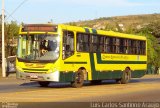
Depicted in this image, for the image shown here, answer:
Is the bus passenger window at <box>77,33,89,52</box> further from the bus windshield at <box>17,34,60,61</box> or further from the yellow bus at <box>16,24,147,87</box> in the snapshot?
the bus windshield at <box>17,34,60,61</box>

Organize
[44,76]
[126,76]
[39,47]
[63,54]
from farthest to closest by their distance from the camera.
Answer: [126,76]
[63,54]
[39,47]
[44,76]

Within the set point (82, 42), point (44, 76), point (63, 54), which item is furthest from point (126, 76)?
point (44, 76)

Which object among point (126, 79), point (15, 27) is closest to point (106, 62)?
point (126, 79)

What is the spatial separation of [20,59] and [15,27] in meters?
36.9

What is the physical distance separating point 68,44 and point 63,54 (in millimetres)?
650

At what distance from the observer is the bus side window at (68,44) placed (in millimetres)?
26734

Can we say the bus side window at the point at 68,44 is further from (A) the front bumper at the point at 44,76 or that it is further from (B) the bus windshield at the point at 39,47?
(A) the front bumper at the point at 44,76

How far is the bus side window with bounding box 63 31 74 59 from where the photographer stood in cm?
2673

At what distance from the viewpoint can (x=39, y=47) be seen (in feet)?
87.1

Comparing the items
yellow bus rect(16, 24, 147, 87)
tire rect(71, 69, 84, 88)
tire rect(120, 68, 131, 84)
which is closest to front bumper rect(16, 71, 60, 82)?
yellow bus rect(16, 24, 147, 87)

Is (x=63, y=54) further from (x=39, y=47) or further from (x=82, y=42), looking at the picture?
(x=82, y=42)

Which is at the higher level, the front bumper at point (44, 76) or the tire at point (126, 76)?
the front bumper at point (44, 76)

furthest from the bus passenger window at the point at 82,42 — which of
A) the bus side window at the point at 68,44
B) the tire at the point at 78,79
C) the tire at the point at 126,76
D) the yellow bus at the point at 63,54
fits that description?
the tire at the point at 126,76

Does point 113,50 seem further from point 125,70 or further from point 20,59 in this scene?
point 20,59
